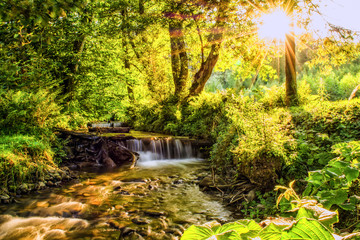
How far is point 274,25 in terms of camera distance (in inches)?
381

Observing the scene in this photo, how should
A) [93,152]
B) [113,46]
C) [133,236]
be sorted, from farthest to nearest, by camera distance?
1. [113,46]
2. [93,152]
3. [133,236]

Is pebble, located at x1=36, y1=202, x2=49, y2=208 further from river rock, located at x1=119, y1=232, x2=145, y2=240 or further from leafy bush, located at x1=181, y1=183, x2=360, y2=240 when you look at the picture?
leafy bush, located at x1=181, y1=183, x2=360, y2=240

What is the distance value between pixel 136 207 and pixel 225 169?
9.44 feet

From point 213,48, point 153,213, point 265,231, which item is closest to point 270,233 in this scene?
point 265,231

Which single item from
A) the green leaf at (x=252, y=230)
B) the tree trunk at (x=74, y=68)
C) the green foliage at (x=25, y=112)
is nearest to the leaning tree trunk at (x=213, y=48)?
the tree trunk at (x=74, y=68)

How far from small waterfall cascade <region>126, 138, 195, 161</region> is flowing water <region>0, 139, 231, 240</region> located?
352 cm

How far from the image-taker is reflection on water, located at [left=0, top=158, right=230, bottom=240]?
4.10 m

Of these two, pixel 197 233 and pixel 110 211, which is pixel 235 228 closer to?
pixel 197 233

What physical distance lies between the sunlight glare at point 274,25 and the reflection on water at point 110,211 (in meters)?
7.17

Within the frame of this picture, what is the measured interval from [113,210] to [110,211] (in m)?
0.07

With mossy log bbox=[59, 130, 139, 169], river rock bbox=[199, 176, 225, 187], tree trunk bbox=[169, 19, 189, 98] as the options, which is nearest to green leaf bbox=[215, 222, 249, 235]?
river rock bbox=[199, 176, 225, 187]

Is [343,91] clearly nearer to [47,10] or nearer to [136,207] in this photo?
[136,207]

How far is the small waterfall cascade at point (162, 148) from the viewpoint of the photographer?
36.7 feet

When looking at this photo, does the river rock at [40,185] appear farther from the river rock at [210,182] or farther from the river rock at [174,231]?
the river rock at [210,182]
